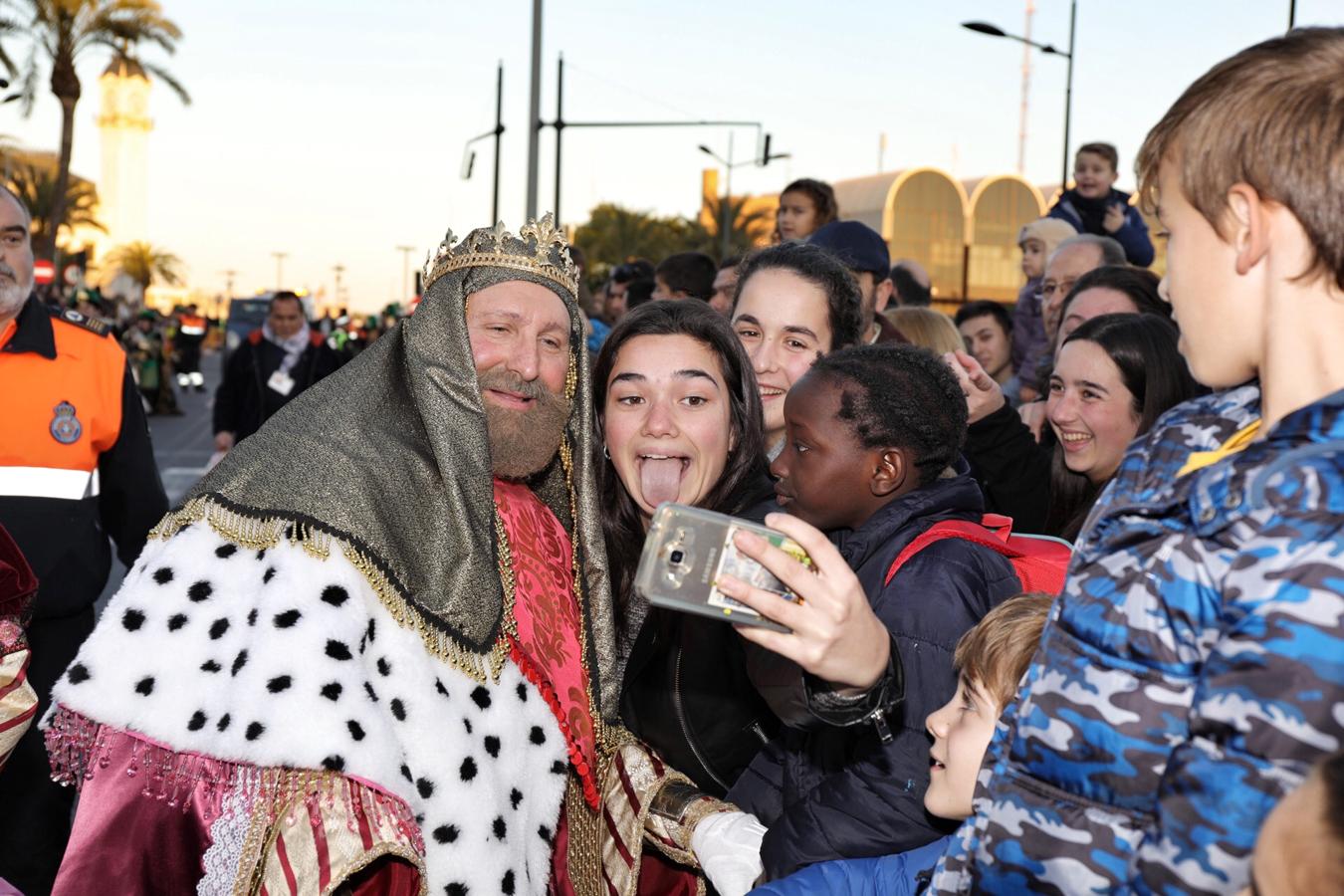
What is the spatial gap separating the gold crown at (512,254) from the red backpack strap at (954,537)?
147 centimetres

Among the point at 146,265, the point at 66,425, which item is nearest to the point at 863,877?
the point at 66,425

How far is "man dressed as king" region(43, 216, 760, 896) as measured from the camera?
9.06 ft

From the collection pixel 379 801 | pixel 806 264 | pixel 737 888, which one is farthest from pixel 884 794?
pixel 806 264

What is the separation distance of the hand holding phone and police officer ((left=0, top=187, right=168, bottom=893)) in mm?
3441

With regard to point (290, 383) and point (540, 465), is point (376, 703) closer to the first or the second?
point (540, 465)

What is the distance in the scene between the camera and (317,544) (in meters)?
2.92

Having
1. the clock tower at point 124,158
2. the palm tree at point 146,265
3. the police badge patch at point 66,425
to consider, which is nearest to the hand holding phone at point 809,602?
the police badge patch at point 66,425

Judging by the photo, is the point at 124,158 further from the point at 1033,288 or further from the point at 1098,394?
the point at 1098,394

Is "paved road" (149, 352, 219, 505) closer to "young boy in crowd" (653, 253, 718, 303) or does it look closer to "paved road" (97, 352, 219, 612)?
"paved road" (97, 352, 219, 612)

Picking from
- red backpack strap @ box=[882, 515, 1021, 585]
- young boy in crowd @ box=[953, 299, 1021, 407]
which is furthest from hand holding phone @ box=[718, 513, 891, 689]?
young boy in crowd @ box=[953, 299, 1021, 407]

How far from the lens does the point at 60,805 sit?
14.8 feet

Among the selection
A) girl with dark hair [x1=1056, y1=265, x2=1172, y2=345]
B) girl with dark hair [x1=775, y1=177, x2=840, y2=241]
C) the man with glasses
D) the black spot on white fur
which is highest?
girl with dark hair [x1=775, y1=177, x2=840, y2=241]

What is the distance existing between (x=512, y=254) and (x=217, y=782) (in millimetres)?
1626

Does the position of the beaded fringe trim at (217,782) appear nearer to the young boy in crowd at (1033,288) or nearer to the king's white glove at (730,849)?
the king's white glove at (730,849)
